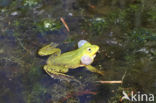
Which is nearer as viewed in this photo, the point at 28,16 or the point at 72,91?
the point at 72,91

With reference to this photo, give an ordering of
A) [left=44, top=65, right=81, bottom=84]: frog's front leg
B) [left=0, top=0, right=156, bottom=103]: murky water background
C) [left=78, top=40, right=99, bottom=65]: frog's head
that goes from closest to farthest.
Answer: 1. [left=0, top=0, right=156, bottom=103]: murky water background
2. [left=44, top=65, right=81, bottom=84]: frog's front leg
3. [left=78, top=40, right=99, bottom=65]: frog's head

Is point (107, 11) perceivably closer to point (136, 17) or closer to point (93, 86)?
point (136, 17)

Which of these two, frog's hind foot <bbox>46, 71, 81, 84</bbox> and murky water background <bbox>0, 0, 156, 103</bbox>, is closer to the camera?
murky water background <bbox>0, 0, 156, 103</bbox>

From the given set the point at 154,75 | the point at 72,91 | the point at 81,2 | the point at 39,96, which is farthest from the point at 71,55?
the point at 81,2
